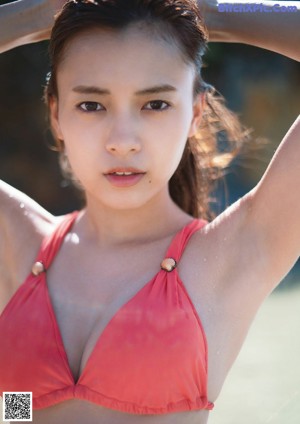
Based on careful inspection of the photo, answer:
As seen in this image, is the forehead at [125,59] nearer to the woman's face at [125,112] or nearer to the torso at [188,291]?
the woman's face at [125,112]

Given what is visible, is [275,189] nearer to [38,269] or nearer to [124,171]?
[124,171]

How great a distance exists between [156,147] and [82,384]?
0.49 metres

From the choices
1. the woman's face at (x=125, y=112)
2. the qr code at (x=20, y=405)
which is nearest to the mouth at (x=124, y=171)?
the woman's face at (x=125, y=112)

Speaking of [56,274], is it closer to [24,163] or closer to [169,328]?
[169,328]

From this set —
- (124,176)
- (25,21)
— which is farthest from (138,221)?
(25,21)

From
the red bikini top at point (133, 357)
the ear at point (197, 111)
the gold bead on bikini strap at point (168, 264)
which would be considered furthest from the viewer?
the ear at point (197, 111)

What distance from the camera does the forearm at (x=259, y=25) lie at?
1.67 meters

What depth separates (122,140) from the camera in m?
1.56

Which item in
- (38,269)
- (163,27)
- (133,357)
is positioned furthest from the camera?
(38,269)

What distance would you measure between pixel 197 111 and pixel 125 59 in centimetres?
25

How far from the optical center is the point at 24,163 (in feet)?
18.0

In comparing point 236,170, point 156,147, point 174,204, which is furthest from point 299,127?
point 236,170

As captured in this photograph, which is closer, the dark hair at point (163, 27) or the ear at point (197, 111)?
the dark hair at point (163, 27)

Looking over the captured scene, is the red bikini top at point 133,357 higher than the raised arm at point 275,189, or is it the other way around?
the raised arm at point 275,189
